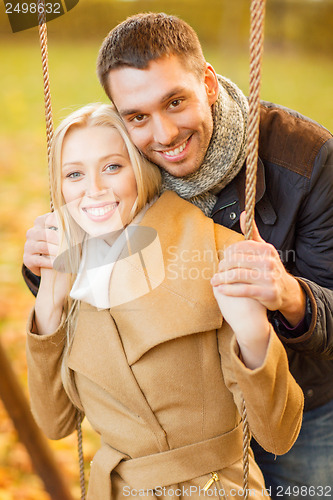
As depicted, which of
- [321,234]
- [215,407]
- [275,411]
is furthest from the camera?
[321,234]

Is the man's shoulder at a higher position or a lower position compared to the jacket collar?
higher

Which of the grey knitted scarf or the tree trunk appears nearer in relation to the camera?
the grey knitted scarf

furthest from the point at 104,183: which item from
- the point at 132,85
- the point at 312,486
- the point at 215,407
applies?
the point at 312,486

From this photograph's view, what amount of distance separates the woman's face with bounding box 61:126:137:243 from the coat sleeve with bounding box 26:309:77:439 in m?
0.30

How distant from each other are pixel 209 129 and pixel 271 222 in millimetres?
325

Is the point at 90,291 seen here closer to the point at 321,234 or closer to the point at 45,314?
the point at 45,314

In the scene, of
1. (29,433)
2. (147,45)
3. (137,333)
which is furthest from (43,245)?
(29,433)

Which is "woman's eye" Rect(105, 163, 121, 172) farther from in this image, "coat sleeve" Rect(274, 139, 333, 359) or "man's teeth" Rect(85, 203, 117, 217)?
"coat sleeve" Rect(274, 139, 333, 359)

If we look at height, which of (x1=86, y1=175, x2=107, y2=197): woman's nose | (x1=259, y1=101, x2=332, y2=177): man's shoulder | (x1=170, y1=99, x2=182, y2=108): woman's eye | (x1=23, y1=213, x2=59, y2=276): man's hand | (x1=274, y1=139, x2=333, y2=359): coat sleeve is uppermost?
(x1=170, y1=99, x2=182, y2=108): woman's eye

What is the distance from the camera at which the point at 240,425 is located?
4.97 feet

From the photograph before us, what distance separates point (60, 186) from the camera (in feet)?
5.08

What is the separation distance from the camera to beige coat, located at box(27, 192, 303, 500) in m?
1.39

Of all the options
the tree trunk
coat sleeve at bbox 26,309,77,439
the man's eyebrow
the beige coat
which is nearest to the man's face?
the man's eyebrow

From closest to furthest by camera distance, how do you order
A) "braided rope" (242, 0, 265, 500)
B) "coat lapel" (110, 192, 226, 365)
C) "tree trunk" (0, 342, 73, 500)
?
1. "braided rope" (242, 0, 265, 500)
2. "coat lapel" (110, 192, 226, 365)
3. "tree trunk" (0, 342, 73, 500)
